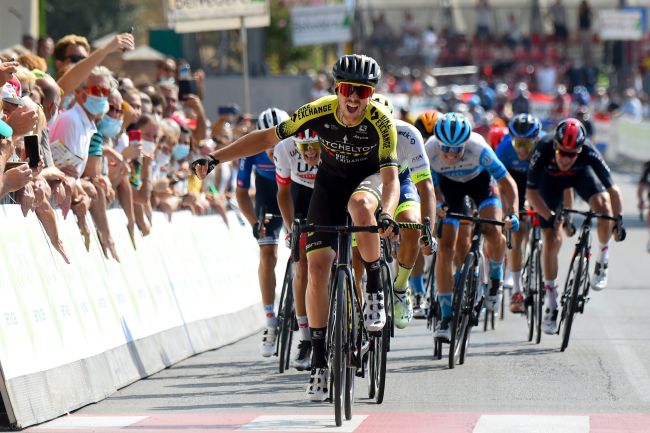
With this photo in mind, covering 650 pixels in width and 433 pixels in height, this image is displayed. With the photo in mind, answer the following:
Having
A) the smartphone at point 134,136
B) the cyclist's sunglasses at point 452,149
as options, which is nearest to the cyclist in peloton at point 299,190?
the cyclist's sunglasses at point 452,149

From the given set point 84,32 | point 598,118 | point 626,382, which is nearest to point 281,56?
point 84,32

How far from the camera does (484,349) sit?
13508mm

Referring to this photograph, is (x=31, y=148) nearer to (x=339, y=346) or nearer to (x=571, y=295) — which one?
(x=339, y=346)

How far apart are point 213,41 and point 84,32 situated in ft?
59.0

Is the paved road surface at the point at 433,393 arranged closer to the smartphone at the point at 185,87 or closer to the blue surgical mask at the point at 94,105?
the blue surgical mask at the point at 94,105

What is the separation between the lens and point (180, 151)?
1636 cm

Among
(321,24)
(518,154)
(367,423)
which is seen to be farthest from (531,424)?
(321,24)

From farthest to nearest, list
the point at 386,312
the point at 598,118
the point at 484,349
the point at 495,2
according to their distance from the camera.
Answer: the point at 495,2 → the point at 598,118 → the point at 484,349 → the point at 386,312

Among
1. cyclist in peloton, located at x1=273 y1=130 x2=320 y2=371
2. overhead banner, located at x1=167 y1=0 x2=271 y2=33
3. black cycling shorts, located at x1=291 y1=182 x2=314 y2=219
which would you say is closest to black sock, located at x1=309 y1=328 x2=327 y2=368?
cyclist in peloton, located at x1=273 y1=130 x2=320 y2=371

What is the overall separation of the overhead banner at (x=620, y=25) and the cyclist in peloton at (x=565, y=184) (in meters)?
40.2

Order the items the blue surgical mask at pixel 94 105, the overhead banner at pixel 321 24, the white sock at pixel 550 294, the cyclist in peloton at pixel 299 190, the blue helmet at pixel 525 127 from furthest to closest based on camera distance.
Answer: the overhead banner at pixel 321 24, the blue helmet at pixel 525 127, the white sock at pixel 550 294, the blue surgical mask at pixel 94 105, the cyclist in peloton at pixel 299 190

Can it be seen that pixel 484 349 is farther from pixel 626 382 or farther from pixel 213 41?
pixel 213 41

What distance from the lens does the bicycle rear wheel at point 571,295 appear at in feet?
43.5

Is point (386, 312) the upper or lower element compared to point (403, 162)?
lower
